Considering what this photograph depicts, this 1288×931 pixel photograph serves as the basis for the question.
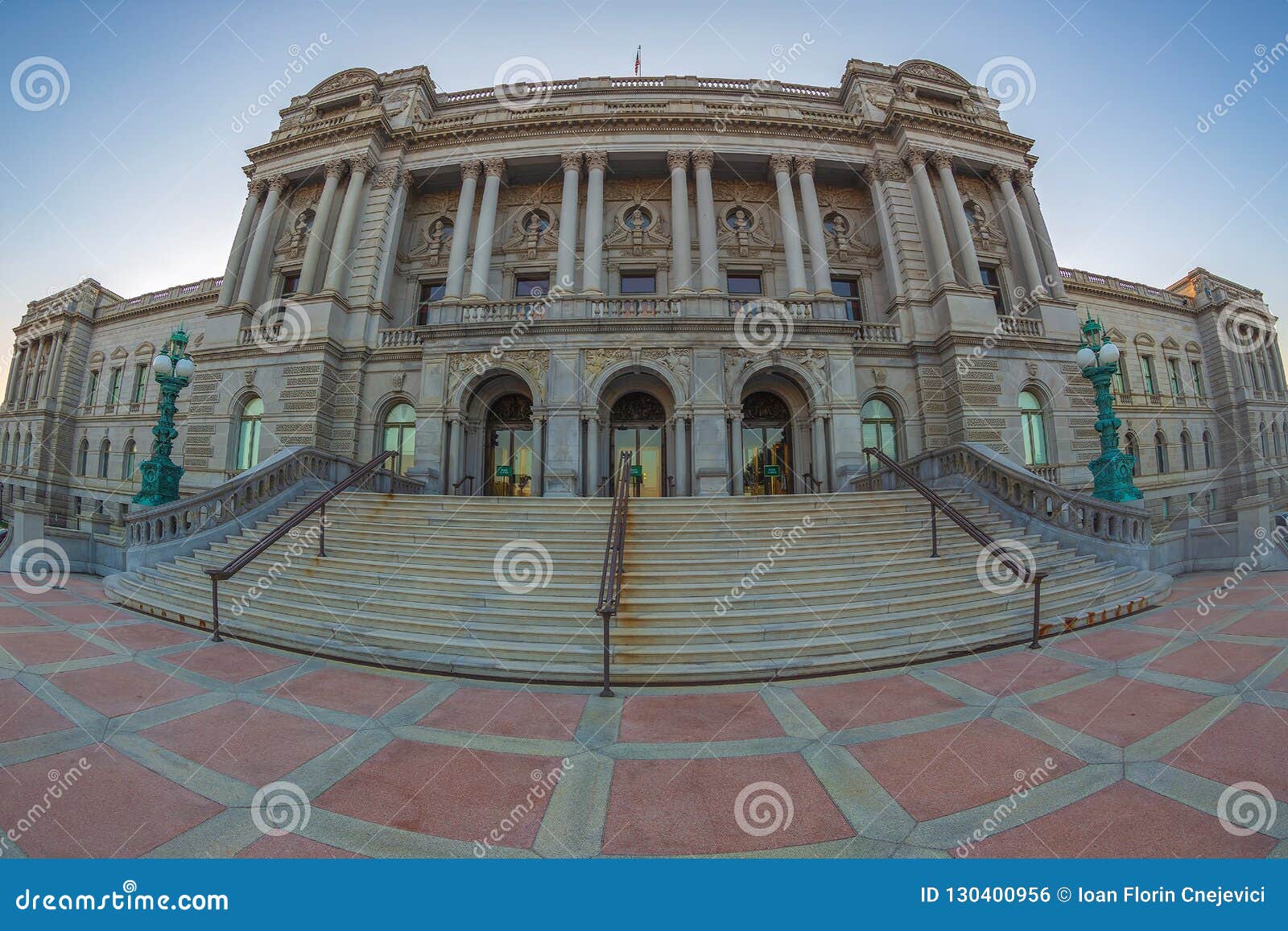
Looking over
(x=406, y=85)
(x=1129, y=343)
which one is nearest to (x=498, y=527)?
(x=406, y=85)

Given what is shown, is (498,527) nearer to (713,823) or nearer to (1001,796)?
(713,823)

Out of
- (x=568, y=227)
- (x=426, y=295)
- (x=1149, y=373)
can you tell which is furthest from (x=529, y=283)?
(x=1149, y=373)

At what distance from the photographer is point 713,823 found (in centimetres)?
252

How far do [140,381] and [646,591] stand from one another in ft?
127

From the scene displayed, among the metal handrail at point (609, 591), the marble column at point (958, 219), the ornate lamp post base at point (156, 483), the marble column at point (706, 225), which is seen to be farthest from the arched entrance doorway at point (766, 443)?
the ornate lamp post base at point (156, 483)

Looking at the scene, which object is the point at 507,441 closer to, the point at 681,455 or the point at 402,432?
the point at 402,432

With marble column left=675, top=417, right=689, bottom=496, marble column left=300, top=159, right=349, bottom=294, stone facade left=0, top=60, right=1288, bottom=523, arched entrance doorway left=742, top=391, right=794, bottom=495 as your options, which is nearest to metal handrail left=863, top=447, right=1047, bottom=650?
marble column left=675, top=417, right=689, bottom=496

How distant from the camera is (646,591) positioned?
21.3ft

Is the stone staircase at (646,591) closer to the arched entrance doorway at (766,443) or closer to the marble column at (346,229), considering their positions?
the arched entrance doorway at (766,443)

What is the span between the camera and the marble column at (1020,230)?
18.7 meters

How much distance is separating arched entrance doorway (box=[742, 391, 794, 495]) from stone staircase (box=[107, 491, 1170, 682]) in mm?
6393

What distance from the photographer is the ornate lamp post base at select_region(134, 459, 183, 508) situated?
32.3 feet

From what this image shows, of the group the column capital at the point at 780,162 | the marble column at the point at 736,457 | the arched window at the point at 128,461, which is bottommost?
the marble column at the point at 736,457

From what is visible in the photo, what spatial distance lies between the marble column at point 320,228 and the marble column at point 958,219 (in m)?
24.0
